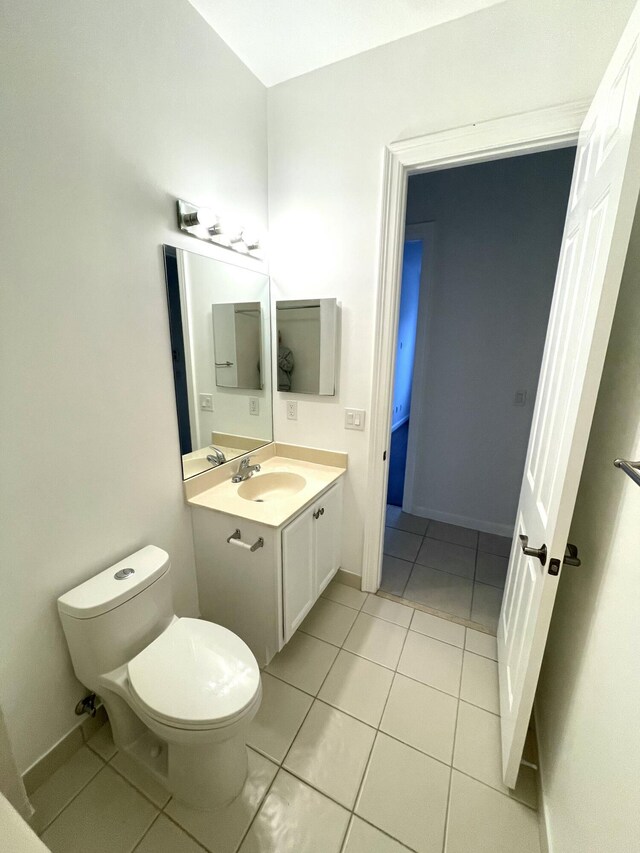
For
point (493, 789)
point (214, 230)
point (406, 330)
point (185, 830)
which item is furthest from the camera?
point (406, 330)

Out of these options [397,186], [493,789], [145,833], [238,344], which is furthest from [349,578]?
[397,186]

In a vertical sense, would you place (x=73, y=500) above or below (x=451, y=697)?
above

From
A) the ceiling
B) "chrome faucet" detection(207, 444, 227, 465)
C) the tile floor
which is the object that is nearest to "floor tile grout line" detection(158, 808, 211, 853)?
"chrome faucet" detection(207, 444, 227, 465)

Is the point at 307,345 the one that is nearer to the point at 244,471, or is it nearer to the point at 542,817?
the point at 244,471

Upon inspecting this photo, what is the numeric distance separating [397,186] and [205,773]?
2.27 metres

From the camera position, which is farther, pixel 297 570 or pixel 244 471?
pixel 244 471

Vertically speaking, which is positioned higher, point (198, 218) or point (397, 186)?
point (397, 186)

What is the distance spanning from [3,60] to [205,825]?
2.16 metres

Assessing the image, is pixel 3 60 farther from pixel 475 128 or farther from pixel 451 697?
pixel 451 697

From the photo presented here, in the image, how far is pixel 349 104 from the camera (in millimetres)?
1519

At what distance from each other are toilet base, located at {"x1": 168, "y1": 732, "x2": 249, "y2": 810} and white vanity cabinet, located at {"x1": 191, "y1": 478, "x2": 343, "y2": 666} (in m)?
0.42

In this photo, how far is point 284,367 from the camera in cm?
190

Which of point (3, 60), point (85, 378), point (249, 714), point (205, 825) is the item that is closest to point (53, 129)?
point (3, 60)

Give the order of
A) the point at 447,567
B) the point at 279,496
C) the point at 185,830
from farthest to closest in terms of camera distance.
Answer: the point at 447,567 < the point at 279,496 < the point at 185,830
